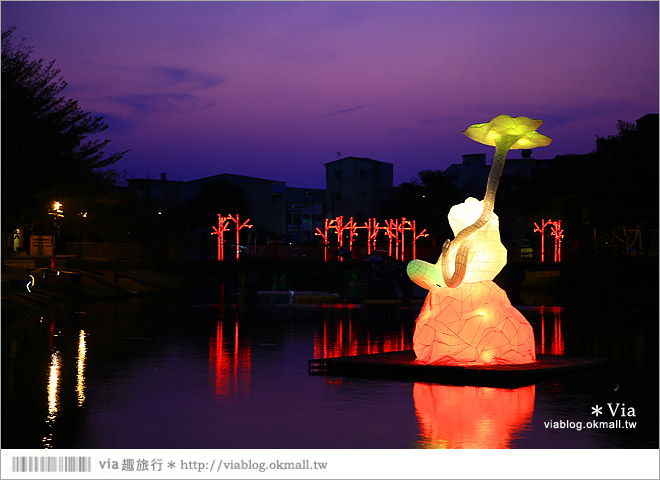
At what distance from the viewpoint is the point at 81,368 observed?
19.4 m

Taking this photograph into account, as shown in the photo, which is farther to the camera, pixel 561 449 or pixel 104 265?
pixel 104 265

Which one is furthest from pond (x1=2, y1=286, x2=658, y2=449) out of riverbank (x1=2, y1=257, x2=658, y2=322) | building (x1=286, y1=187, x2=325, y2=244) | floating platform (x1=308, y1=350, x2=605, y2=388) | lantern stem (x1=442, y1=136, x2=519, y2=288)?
building (x1=286, y1=187, x2=325, y2=244)

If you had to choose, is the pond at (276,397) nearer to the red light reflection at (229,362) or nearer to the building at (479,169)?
the red light reflection at (229,362)

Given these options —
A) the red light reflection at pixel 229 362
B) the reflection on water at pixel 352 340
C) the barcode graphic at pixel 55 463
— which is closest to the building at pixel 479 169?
the reflection on water at pixel 352 340

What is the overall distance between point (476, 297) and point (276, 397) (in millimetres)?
4245

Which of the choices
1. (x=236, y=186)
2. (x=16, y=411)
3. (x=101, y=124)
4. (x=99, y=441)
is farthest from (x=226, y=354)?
(x=236, y=186)

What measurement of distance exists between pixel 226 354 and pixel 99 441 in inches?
397

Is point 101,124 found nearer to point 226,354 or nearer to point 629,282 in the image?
point 629,282

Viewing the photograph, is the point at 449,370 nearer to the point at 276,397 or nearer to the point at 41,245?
the point at 276,397

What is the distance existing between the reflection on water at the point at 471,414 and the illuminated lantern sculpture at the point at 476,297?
121 cm

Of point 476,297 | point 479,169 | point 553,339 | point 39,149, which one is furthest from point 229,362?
point 479,169

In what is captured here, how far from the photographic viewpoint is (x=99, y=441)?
1206 centimetres

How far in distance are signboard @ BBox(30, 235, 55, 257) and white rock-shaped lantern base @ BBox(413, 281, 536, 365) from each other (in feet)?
164

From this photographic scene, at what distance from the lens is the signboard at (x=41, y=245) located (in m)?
63.8
